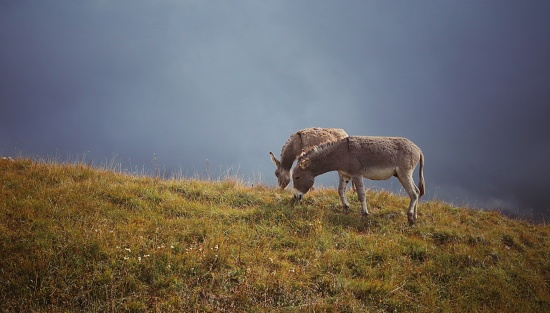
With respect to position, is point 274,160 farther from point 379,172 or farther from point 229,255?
point 229,255

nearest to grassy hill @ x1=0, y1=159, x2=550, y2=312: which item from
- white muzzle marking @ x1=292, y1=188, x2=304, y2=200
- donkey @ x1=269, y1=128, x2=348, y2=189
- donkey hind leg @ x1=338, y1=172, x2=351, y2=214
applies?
white muzzle marking @ x1=292, y1=188, x2=304, y2=200

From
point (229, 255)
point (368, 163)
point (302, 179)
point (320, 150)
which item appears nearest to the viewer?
point (229, 255)

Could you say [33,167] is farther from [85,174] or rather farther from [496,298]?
[496,298]

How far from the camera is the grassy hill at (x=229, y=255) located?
7379 mm

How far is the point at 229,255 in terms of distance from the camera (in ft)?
28.7

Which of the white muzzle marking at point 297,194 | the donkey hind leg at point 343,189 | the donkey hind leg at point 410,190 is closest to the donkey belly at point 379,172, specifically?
the donkey hind leg at point 410,190

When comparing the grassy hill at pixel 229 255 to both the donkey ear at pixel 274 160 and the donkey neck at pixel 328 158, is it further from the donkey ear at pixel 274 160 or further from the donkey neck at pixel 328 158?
the donkey ear at pixel 274 160

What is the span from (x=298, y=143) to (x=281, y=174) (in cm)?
177

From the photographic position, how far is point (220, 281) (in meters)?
7.86

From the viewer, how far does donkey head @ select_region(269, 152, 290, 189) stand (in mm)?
18109

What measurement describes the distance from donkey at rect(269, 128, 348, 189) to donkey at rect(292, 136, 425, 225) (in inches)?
134

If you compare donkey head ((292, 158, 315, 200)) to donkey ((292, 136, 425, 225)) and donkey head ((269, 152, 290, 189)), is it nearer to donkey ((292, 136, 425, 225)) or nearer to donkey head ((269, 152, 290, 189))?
donkey ((292, 136, 425, 225))

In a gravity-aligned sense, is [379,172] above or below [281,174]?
below

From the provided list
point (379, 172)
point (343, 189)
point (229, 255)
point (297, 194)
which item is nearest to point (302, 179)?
point (297, 194)
